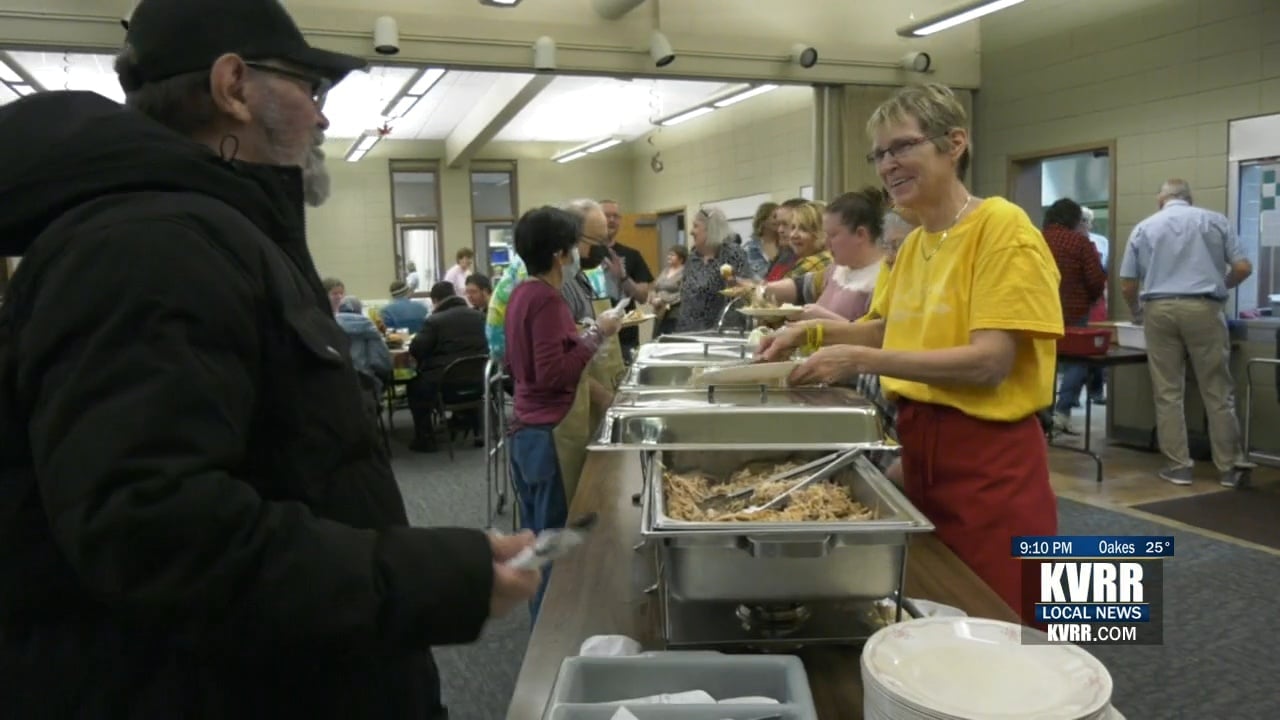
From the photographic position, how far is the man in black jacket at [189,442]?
0.58 m

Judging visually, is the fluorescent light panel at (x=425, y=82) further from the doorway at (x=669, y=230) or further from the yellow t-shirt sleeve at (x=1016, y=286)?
the yellow t-shirt sleeve at (x=1016, y=286)

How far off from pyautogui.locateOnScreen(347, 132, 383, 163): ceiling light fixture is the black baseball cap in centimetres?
914

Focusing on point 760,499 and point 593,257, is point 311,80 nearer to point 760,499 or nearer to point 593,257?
point 760,499

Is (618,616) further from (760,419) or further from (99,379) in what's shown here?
(99,379)

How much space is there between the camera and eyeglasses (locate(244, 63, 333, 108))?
822 millimetres

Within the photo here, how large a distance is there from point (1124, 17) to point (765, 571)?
5548mm

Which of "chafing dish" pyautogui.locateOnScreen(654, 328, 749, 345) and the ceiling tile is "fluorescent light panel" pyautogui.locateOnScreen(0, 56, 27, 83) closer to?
the ceiling tile

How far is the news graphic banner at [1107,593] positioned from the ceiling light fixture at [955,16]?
4.74m

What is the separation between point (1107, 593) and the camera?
0.90m

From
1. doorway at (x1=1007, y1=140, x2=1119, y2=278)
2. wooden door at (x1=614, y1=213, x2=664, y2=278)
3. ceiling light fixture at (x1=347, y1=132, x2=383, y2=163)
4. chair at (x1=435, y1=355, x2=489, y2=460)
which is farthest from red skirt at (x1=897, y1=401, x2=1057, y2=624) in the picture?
ceiling light fixture at (x1=347, y1=132, x2=383, y2=163)

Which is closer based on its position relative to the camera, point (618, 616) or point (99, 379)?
point (99, 379)

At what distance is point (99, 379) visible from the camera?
58cm

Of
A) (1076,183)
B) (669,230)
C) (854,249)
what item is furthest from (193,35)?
(669,230)

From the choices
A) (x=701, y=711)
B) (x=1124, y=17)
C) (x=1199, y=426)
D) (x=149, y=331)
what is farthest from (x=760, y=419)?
(x=1124, y=17)
